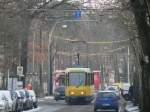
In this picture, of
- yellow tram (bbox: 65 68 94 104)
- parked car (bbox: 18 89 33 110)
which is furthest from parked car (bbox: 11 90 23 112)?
yellow tram (bbox: 65 68 94 104)

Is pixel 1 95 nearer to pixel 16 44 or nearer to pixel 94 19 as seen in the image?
pixel 94 19

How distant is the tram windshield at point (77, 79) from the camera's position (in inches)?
2320

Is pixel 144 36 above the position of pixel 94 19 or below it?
below

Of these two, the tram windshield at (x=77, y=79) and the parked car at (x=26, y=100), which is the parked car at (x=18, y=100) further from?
the tram windshield at (x=77, y=79)

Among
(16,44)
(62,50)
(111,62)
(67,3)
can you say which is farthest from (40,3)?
(111,62)

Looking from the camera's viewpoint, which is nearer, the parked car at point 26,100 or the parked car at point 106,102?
the parked car at point 106,102

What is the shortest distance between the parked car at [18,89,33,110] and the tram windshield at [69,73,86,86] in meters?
8.81

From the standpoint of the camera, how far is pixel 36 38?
284 feet

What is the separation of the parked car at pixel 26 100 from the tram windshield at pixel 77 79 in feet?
28.9

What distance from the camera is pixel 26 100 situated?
4794 cm

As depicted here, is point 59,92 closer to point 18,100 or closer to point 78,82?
point 78,82

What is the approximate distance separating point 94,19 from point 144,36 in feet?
66.0

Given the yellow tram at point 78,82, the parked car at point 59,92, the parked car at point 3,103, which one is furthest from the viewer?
the parked car at point 59,92

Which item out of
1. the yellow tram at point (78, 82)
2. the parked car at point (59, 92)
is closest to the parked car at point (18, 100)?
the yellow tram at point (78, 82)
